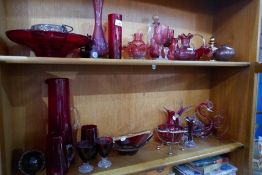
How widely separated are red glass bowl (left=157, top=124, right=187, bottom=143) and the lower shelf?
6cm

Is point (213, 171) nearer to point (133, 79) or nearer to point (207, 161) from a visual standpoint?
point (207, 161)

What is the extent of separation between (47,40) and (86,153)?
0.48 metres

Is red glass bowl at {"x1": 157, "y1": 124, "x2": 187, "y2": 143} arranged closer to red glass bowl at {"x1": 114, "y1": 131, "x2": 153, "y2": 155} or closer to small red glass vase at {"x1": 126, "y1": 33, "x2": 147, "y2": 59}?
red glass bowl at {"x1": 114, "y1": 131, "x2": 153, "y2": 155}

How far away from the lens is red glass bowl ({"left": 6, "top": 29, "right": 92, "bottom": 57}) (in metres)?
0.75

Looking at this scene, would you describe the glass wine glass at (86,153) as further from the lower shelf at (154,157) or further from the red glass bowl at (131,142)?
the red glass bowl at (131,142)

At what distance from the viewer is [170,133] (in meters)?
Answer: 1.12

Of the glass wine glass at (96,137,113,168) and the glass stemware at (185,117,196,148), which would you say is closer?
the glass wine glass at (96,137,113,168)

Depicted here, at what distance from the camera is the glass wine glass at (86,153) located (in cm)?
89

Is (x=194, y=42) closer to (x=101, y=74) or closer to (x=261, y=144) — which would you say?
(x=101, y=74)

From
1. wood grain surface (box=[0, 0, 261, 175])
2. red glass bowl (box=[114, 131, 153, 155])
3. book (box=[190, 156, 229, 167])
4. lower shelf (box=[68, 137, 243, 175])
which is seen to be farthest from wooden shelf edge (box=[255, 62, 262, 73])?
red glass bowl (box=[114, 131, 153, 155])

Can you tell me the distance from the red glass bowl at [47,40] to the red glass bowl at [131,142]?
20.9 inches

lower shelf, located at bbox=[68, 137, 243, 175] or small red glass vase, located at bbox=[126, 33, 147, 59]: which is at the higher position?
small red glass vase, located at bbox=[126, 33, 147, 59]

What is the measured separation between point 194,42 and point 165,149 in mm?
701

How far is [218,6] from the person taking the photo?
1373 mm
